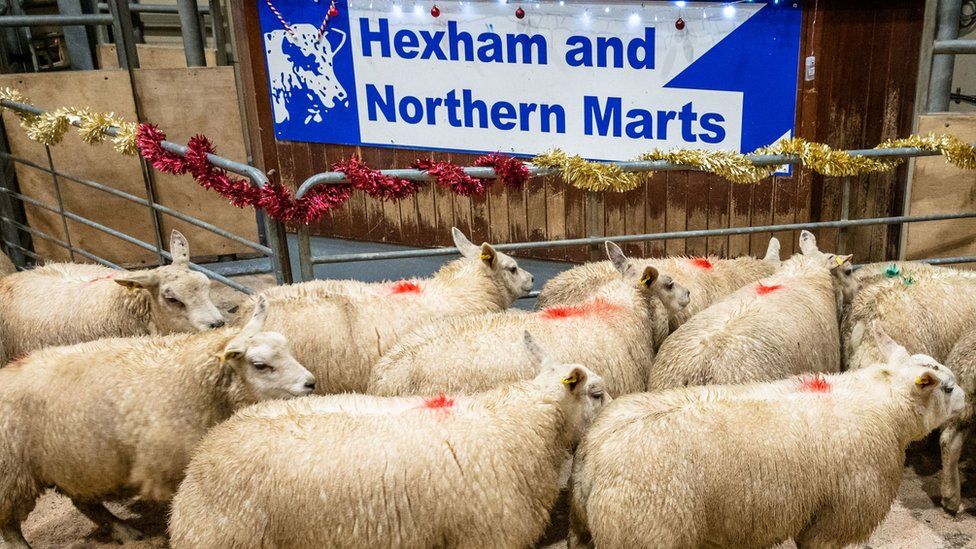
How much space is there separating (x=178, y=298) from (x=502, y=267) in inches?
79.9

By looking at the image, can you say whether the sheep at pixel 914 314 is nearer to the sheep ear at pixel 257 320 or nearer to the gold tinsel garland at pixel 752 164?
the gold tinsel garland at pixel 752 164

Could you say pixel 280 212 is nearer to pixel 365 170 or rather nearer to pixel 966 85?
pixel 365 170

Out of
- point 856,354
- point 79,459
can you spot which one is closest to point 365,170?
point 79,459

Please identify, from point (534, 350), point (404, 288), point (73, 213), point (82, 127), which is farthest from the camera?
point (73, 213)

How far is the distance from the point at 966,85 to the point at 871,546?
6.81 meters

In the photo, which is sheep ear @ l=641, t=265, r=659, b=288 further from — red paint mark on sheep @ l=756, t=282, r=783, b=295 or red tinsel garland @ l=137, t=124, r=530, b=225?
red tinsel garland @ l=137, t=124, r=530, b=225

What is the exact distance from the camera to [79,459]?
3.96 meters

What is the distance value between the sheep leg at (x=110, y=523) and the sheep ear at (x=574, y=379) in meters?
2.51

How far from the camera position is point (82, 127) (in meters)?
6.30

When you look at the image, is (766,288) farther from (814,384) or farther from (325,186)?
(325,186)

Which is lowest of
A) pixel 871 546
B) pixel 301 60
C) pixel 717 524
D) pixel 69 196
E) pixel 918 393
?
pixel 871 546

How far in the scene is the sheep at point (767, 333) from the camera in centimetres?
413

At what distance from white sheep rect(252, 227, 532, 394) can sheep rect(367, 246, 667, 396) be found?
0.34m

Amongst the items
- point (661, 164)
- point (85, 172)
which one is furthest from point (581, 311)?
point (85, 172)
